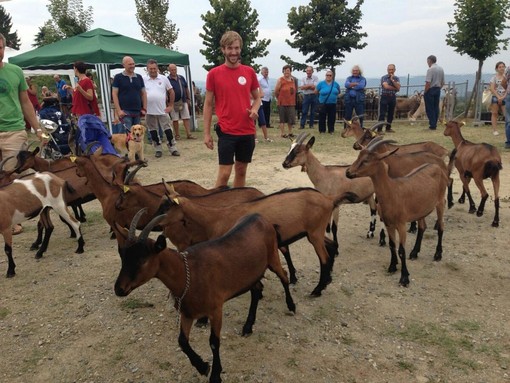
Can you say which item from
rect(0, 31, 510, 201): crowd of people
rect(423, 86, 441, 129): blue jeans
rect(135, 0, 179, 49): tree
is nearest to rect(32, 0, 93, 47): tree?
rect(135, 0, 179, 49): tree

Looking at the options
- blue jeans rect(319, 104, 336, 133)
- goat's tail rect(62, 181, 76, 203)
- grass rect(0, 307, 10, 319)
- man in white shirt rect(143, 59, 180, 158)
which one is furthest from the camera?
blue jeans rect(319, 104, 336, 133)

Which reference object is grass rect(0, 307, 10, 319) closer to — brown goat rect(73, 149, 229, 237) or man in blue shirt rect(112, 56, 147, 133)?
brown goat rect(73, 149, 229, 237)

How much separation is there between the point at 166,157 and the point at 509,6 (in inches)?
568

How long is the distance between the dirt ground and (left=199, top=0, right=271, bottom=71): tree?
20316mm

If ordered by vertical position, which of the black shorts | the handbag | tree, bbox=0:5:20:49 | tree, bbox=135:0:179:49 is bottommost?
the black shorts

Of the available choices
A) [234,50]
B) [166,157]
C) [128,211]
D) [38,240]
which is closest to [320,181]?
[234,50]

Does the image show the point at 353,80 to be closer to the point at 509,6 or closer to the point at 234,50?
the point at 509,6

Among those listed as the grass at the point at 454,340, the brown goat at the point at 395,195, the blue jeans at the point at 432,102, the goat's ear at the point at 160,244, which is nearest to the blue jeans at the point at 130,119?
the brown goat at the point at 395,195

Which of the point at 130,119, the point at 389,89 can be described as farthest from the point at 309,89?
the point at 130,119

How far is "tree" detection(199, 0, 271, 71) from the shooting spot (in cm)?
2381

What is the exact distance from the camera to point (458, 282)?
4.41 metres

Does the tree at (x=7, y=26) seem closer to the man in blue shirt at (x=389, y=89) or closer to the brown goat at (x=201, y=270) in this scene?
the man in blue shirt at (x=389, y=89)

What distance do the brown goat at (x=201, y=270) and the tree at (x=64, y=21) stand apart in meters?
31.7

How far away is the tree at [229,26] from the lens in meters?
23.8
